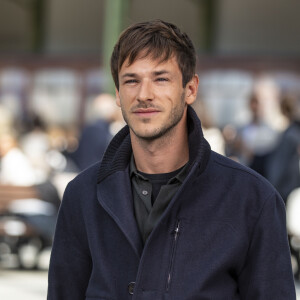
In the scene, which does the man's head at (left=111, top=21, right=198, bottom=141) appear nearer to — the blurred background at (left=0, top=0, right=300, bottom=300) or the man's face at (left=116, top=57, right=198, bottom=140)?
the man's face at (left=116, top=57, right=198, bottom=140)

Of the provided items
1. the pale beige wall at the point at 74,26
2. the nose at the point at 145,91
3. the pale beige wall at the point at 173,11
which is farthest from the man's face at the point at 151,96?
the pale beige wall at the point at 74,26

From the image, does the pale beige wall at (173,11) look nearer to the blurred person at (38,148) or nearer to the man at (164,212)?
the blurred person at (38,148)

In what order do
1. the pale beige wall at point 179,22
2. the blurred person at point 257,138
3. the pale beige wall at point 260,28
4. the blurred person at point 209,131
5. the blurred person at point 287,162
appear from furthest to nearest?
1. the pale beige wall at point 179,22
2. the pale beige wall at point 260,28
3. the blurred person at point 257,138
4. the blurred person at point 287,162
5. the blurred person at point 209,131

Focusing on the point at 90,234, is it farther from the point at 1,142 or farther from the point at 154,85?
the point at 1,142

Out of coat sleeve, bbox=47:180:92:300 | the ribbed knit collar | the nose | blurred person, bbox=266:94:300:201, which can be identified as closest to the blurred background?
blurred person, bbox=266:94:300:201

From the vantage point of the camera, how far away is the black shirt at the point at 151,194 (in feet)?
8.36

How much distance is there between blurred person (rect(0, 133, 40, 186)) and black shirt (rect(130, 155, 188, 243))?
814 cm

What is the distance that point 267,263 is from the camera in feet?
8.24

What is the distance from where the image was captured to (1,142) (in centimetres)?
1065

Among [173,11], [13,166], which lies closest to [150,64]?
[13,166]

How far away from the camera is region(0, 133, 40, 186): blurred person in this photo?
10.7m

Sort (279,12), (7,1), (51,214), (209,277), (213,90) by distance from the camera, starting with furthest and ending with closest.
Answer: (7,1), (279,12), (213,90), (51,214), (209,277)

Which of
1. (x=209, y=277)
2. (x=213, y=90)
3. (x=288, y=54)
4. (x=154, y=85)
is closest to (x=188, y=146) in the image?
(x=154, y=85)

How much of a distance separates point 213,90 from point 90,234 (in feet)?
57.6
